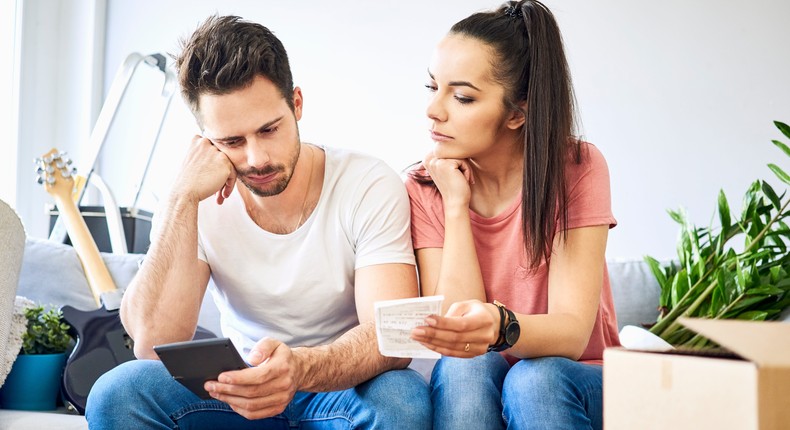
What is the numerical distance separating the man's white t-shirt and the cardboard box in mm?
914

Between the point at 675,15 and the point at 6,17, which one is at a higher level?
the point at 675,15

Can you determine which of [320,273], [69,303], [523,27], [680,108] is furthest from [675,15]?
[69,303]

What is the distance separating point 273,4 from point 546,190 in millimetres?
2072

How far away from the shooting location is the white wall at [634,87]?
2.77m

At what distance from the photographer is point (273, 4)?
3.37 m

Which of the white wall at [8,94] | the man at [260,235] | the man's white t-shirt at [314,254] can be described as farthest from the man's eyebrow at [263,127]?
the white wall at [8,94]

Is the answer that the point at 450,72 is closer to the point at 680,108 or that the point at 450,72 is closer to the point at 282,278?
the point at 282,278

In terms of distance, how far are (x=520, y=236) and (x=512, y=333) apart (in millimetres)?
326

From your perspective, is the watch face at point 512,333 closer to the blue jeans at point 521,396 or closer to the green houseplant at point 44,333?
the blue jeans at point 521,396

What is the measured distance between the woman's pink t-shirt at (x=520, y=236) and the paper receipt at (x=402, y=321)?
0.43 m

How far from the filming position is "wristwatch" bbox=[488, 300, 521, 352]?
4.47ft

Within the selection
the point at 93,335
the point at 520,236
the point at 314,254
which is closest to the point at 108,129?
the point at 93,335

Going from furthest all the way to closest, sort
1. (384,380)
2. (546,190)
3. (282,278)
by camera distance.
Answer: (282,278) < (546,190) < (384,380)

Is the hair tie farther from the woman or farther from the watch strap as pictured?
the watch strap
